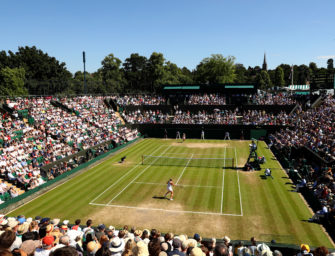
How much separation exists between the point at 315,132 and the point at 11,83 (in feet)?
212

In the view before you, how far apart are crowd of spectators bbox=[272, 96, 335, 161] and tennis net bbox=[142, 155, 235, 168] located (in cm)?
833

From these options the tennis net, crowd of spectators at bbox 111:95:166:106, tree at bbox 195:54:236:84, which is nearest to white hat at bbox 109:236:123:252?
the tennis net

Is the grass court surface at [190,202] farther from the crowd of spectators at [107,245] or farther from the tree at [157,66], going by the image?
the tree at [157,66]

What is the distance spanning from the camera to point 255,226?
608 inches

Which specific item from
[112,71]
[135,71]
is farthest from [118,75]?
[135,71]

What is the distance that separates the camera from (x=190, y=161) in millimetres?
30547

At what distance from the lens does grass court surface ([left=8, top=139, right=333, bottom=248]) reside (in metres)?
15.3

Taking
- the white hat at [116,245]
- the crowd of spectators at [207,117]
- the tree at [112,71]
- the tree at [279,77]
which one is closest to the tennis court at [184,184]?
the white hat at [116,245]

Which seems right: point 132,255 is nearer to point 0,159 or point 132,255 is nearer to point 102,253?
point 102,253

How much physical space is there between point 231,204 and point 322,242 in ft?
20.6

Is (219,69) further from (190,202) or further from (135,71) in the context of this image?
(190,202)

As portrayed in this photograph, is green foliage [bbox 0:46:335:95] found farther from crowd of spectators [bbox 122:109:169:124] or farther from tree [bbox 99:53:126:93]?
crowd of spectators [bbox 122:109:169:124]

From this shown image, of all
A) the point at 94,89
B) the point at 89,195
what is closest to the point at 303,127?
the point at 89,195

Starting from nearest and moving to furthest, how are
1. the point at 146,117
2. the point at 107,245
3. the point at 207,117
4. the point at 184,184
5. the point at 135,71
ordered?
the point at 107,245 → the point at 184,184 → the point at 207,117 → the point at 146,117 → the point at 135,71
